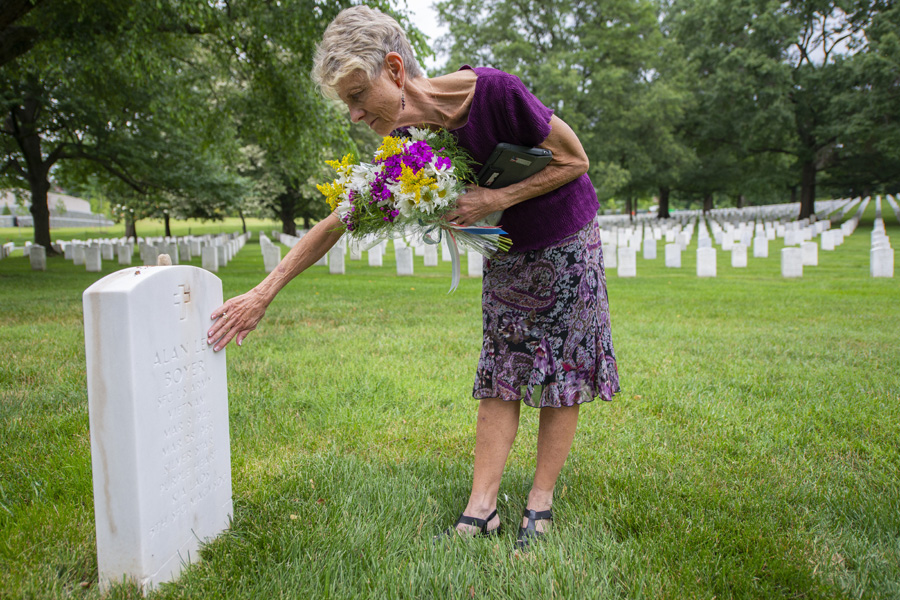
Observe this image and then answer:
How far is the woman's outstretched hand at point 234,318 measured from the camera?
240 cm

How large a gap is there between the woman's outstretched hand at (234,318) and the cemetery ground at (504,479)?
773 millimetres

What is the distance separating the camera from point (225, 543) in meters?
2.39

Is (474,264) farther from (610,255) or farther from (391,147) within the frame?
(391,147)

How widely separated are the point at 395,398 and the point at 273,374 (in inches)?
49.4

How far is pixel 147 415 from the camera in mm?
1990

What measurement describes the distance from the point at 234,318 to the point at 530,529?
145 centimetres

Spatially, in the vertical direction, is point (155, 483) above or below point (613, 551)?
above

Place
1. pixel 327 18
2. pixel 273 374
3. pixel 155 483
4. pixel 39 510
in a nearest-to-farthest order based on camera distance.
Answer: pixel 155 483
pixel 39 510
pixel 273 374
pixel 327 18

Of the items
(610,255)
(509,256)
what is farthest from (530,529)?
(610,255)

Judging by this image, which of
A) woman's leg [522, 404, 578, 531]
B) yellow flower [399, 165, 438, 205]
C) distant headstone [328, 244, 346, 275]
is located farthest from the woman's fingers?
distant headstone [328, 244, 346, 275]

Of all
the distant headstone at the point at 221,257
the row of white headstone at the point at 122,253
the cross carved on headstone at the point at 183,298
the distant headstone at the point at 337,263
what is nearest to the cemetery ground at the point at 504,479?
the cross carved on headstone at the point at 183,298

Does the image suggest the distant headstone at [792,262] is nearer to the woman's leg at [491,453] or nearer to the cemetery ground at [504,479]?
the cemetery ground at [504,479]

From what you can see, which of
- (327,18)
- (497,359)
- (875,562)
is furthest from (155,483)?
(327,18)

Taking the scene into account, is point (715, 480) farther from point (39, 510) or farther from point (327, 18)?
point (327, 18)
